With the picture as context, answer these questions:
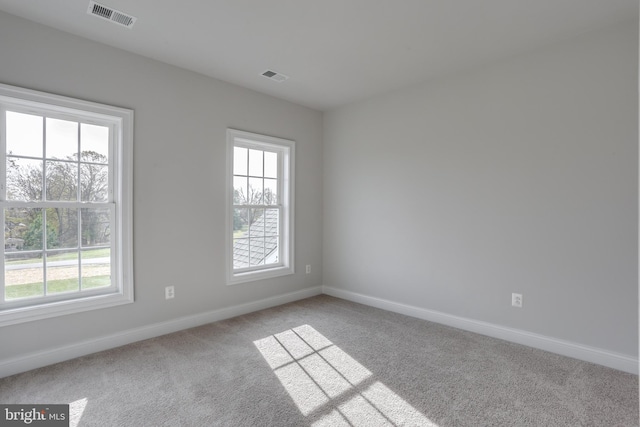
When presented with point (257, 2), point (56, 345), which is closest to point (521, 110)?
point (257, 2)

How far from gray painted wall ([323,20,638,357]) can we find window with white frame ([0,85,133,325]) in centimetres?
272

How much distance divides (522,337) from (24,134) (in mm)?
4569

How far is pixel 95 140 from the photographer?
116 inches

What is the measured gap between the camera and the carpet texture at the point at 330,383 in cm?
199

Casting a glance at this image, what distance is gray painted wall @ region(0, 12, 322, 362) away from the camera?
256 cm

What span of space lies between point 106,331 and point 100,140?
5.59 ft

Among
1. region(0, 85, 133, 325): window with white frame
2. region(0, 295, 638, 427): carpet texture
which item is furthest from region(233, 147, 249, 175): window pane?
region(0, 295, 638, 427): carpet texture

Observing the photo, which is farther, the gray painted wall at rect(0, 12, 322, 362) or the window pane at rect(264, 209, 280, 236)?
the window pane at rect(264, 209, 280, 236)

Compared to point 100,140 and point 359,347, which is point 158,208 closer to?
point 100,140

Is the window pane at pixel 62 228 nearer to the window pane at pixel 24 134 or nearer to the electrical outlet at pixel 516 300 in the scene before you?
the window pane at pixel 24 134

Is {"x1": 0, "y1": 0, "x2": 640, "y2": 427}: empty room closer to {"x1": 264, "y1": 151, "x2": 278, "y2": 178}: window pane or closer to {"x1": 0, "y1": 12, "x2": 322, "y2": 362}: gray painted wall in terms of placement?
{"x1": 0, "y1": 12, "x2": 322, "y2": 362}: gray painted wall

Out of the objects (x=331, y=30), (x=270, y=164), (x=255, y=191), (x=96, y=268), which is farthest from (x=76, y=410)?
A: (x=331, y=30)

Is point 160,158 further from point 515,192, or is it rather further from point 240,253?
point 515,192

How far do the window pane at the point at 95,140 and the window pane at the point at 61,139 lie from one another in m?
0.05
